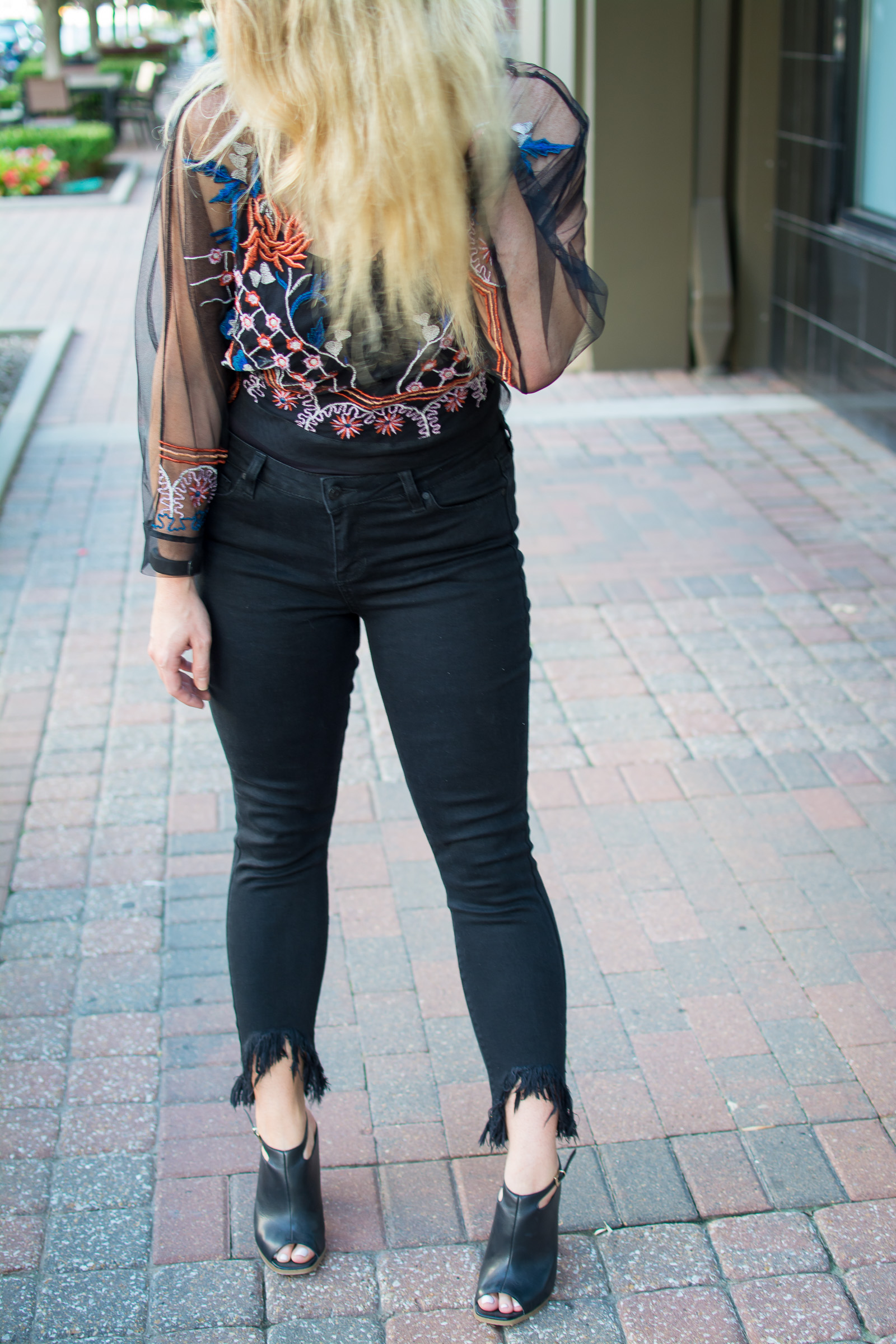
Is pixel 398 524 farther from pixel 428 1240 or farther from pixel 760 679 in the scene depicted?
pixel 760 679

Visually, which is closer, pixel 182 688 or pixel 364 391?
pixel 364 391

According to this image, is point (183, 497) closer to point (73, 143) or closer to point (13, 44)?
point (73, 143)

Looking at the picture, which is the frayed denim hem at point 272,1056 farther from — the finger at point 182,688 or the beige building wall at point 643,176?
the beige building wall at point 643,176

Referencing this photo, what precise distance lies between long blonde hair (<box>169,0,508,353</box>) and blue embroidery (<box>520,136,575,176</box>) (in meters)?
0.04

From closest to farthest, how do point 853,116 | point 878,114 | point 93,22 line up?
point 878,114 → point 853,116 → point 93,22

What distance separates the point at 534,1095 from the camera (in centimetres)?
188

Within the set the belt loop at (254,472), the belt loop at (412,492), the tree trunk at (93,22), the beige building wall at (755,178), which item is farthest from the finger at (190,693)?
the tree trunk at (93,22)

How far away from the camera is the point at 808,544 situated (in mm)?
5125

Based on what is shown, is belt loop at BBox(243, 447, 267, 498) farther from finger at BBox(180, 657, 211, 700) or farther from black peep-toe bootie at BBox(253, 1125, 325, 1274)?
black peep-toe bootie at BBox(253, 1125, 325, 1274)

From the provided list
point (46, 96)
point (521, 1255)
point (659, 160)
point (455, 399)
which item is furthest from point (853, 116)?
point (46, 96)

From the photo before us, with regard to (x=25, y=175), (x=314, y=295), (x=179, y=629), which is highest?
(x=25, y=175)

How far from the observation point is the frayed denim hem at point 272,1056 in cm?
200

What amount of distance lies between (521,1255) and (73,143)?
60.7 feet

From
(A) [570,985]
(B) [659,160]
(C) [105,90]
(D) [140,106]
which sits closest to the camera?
(A) [570,985]
